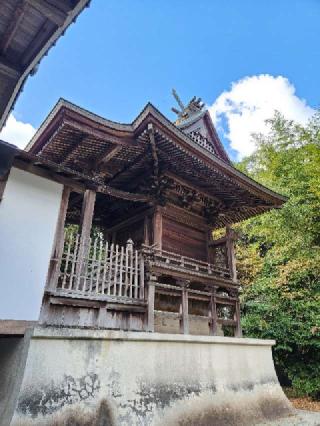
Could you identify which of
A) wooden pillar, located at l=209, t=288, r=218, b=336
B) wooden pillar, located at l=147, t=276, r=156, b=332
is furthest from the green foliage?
wooden pillar, located at l=147, t=276, r=156, b=332

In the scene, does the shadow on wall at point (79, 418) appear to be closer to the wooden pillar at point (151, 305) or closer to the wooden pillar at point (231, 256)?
the wooden pillar at point (151, 305)

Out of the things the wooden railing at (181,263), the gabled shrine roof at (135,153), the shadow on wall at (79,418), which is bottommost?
the shadow on wall at (79,418)

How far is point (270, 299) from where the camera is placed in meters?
12.4

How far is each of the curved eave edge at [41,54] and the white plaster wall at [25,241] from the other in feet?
7.19

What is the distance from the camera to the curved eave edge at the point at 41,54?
243 cm

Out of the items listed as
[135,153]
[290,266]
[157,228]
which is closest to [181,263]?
[157,228]

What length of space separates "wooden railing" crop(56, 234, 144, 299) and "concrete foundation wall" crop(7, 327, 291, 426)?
3.17 feet

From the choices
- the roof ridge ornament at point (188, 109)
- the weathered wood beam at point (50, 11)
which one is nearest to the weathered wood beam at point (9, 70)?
the weathered wood beam at point (50, 11)

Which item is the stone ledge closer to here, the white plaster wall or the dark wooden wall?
the white plaster wall

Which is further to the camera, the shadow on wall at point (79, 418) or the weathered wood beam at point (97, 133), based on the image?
the weathered wood beam at point (97, 133)

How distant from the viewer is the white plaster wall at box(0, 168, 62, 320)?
4.58m

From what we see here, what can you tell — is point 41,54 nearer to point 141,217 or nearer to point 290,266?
point 141,217

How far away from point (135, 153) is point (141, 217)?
7.68 feet

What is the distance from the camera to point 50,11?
2.44 meters
